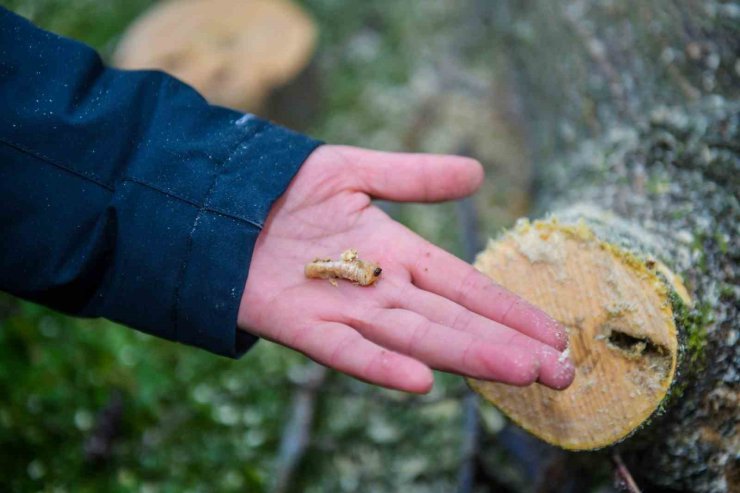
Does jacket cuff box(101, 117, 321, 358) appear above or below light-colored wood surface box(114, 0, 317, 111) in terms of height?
above

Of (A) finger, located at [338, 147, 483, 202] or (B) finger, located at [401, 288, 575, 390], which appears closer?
(B) finger, located at [401, 288, 575, 390]

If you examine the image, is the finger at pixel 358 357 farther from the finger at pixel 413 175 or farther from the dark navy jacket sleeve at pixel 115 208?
the finger at pixel 413 175

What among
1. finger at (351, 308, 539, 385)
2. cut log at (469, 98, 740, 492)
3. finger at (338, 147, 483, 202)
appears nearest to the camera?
finger at (351, 308, 539, 385)

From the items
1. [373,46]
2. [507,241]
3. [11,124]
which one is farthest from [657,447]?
[373,46]

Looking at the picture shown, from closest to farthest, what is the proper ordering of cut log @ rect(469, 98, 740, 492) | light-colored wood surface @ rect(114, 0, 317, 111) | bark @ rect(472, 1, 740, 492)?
cut log @ rect(469, 98, 740, 492) → bark @ rect(472, 1, 740, 492) → light-colored wood surface @ rect(114, 0, 317, 111)

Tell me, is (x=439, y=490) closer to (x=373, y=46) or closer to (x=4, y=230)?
(x=4, y=230)

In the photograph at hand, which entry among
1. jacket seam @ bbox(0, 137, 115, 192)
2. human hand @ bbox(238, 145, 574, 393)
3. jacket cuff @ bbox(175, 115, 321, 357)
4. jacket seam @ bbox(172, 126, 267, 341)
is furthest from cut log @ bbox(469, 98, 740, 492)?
jacket seam @ bbox(0, 137, 115, 192)

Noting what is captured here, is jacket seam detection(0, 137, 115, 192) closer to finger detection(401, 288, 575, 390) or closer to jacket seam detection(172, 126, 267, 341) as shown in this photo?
jacket seam detection(172, 126, 267, 341)
